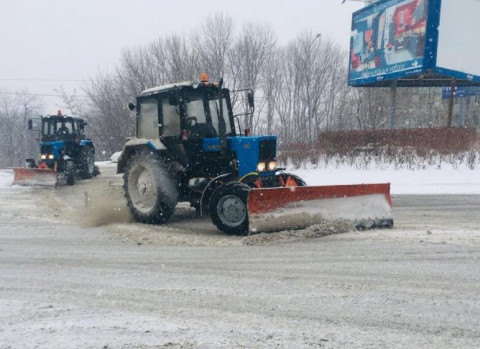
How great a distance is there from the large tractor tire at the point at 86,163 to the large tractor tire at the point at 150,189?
9750 millimetres

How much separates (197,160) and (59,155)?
32.4ft

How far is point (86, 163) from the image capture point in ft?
54.4

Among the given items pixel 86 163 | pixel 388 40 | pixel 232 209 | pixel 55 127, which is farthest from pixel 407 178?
pixel 55 127

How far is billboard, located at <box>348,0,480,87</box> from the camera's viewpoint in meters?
17.8

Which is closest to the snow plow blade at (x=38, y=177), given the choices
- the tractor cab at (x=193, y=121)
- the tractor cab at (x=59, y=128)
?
the tractor cab at (x=59, y=128)

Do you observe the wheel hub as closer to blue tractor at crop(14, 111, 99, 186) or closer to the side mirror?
the side mirror

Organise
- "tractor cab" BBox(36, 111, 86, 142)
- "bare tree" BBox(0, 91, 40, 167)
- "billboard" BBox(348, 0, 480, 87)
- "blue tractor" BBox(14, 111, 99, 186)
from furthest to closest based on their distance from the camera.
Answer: "bare tree" BBox(0, 91, 40, 167), "billboard" BBox(348, 0, 480, 87), "tractor cab" BBox(36, 111, 86, 142), "blue tractor" BBox(14, 111, 99, 186)

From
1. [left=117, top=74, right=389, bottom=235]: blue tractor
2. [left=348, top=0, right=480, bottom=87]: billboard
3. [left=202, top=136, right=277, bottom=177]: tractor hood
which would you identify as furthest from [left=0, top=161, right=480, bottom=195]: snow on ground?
[left=117, top=74, right=389, bottom=235]: blue tractor

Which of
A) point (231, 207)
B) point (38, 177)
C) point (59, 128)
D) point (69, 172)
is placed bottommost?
point (38, 177)

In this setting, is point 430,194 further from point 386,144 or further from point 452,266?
point 452,266

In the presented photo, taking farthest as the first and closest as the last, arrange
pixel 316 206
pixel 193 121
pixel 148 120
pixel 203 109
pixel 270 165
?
pixel 148 120
pixel 203 109
pixel 193 121
pixel 270 165
pixel 316 206

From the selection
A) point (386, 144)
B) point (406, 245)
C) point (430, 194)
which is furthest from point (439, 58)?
point (406, 245)

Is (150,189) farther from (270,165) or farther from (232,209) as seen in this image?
(270,165)

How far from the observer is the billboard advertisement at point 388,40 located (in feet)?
59.7
